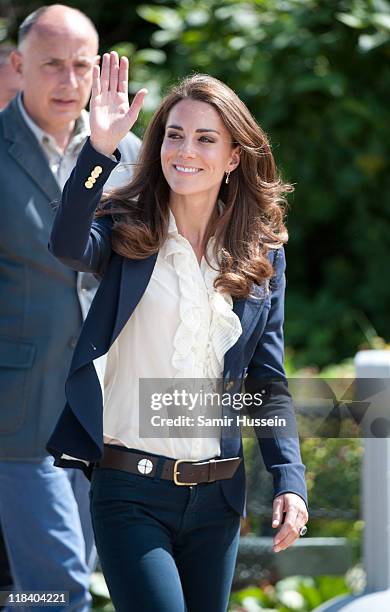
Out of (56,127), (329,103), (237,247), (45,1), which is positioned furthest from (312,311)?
(237,247)

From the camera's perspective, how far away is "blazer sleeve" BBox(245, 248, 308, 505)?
2.93 meters

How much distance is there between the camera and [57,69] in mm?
3801

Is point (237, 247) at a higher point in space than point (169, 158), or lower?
lower

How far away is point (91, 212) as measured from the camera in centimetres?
264

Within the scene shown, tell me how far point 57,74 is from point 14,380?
1000 mm

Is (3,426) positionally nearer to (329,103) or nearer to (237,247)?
(237,247)

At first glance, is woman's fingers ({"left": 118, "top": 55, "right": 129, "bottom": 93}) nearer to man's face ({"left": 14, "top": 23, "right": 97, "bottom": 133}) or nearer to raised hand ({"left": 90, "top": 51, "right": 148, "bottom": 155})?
raised hand ({"left": 90, "top": 51, "right": 148, "bottom": 155})

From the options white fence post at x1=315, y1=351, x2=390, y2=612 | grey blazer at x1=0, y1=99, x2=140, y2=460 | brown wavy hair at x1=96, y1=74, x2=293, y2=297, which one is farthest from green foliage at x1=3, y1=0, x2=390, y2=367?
brown wavy hair at x1=96, y1=74, x2=293, y2=297

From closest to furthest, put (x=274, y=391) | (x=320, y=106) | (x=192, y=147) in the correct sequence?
1. (x=192, y=147)
2. (x=274, y=391)
3. (x=320, y=106)

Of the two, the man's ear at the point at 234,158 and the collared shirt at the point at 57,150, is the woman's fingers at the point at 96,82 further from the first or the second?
the collared shirt at the point at 57,150

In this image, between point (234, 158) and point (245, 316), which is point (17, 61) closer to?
point (234, 158)

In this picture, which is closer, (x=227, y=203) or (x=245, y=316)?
(x=245, y=316)

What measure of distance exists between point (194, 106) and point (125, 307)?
0.54 meters

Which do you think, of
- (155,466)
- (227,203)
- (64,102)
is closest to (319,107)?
(64,102)
